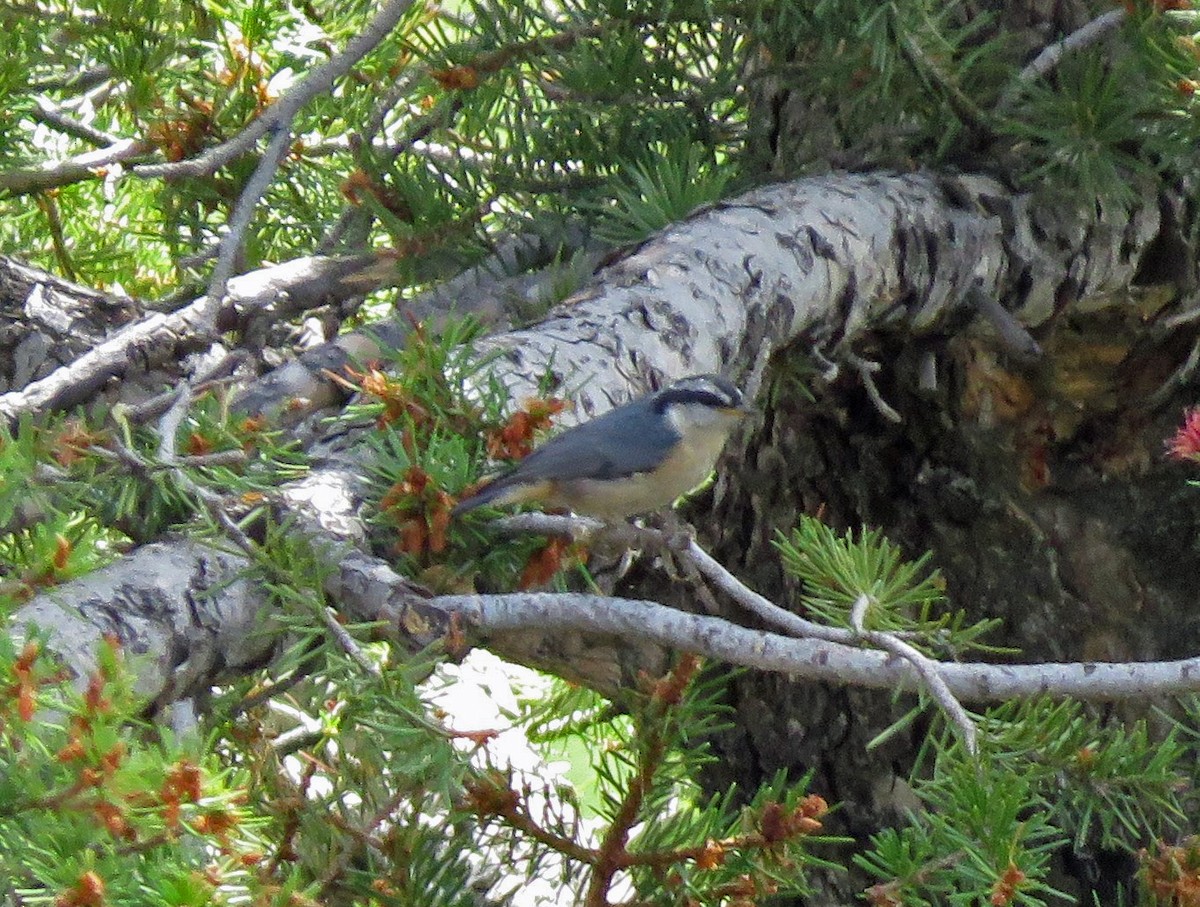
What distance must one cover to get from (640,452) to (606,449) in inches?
4.1

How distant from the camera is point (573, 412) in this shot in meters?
1.25

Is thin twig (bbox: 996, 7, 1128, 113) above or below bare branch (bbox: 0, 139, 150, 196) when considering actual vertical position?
below

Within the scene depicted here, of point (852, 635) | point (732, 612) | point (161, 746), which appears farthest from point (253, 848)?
point (732, 612)

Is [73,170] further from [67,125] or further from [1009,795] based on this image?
[1009,795]

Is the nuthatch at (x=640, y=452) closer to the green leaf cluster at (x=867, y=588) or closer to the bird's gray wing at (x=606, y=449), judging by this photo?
the bird's gray wing at (x=606, y=449)

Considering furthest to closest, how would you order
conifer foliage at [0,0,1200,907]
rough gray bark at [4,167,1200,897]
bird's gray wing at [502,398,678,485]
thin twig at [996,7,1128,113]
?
Result: rough gray bark at [4,167,1200,897] → thin twig at [996,7,1128,113] → bird's gray wing at [502,398,678,485] → conifer foliage at [0,0,1200,907]

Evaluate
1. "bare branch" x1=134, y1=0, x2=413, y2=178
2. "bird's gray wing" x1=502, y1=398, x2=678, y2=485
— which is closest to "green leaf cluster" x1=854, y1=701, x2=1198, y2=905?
"bird's gray wing" x1=502, y1=398, x2=678, y2=485

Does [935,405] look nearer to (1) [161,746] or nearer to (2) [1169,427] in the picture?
(2) [1169,427]

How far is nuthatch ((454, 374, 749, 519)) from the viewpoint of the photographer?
141 centimetres

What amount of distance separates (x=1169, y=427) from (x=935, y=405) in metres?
0.27

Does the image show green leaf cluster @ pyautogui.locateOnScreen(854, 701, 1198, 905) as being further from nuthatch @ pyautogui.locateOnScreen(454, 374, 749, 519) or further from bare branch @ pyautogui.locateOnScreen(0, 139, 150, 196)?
bare branch @ pyautogui.locateOnScreen(0, 139, 150, 196)

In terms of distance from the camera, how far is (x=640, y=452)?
1.67 meters

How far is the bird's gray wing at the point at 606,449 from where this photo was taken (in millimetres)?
1307

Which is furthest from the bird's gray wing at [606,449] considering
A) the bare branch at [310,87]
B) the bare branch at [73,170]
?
the bare branch at [73,170]
